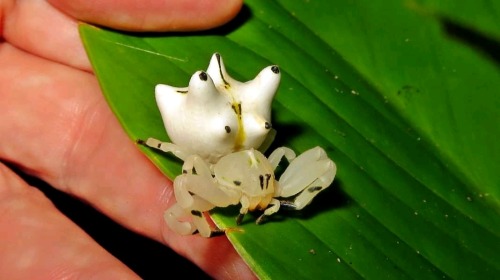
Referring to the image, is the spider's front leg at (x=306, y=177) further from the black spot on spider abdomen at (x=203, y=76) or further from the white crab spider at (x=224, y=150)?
the black spot on spider abdomen at (x=203, y=76)

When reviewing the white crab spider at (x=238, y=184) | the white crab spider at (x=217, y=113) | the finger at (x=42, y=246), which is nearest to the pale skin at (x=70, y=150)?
the finger at (x=42, y=246)

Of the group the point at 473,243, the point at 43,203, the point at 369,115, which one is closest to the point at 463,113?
the point at 369,115

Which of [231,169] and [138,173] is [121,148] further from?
[231,169]

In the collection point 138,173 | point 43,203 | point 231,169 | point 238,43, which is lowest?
point 43,203

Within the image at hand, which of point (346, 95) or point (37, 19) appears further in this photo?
point (37, 19)

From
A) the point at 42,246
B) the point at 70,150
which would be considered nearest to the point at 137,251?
the point at 70,150

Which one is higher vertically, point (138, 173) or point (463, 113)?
point (463, 113)

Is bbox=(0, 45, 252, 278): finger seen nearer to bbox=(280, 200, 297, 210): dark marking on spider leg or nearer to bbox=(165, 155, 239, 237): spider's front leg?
bbox=(165, 155, 239, 237): spider's front leg

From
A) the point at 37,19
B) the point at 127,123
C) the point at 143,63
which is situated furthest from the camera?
the point at 37,19
